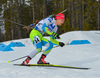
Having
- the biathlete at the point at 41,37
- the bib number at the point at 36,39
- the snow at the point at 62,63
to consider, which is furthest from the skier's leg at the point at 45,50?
the snow at the point at 62,63

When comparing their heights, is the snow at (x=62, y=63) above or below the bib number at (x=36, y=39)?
below

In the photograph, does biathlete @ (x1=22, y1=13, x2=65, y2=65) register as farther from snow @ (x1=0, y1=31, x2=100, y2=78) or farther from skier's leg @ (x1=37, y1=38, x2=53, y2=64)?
snow @ (x1=0, y1=31, x2=100, y2=78)

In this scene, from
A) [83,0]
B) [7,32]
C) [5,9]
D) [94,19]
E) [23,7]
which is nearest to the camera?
[94,19]

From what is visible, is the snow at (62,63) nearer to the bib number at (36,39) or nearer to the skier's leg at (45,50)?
the skier's leg at (45,50)

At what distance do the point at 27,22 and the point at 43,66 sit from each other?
3457cm

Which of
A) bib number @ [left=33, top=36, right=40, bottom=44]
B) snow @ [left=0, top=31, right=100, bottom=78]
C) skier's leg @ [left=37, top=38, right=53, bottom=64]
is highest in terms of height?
bib number @ [left=33, top=36, right=40, bottom=44]

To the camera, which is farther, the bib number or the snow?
the bib number

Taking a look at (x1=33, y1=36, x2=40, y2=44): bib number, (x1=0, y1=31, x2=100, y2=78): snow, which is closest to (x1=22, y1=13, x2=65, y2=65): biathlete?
(x1=33, y1=36, x2=40, y2=44): bib number

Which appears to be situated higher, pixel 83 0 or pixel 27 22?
pixel 83 0

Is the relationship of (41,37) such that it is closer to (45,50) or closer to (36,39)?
(36,39)

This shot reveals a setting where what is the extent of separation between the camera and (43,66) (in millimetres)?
3932

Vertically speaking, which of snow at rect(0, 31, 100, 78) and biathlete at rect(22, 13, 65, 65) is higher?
biathlete at rect(22, 13, 65, 65)

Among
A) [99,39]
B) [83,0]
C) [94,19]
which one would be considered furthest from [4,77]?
[83,0]

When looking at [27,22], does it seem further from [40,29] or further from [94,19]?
[40,29]
